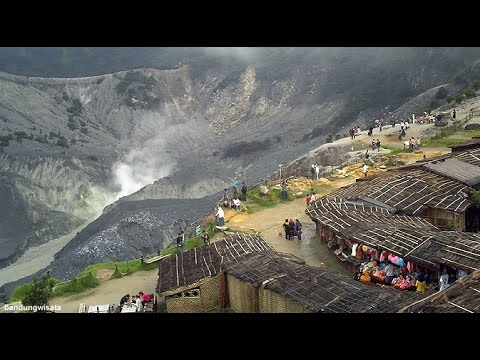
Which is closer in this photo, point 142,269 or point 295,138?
point 142,269

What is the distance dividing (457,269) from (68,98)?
229 ft

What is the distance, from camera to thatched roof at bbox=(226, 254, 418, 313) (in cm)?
943

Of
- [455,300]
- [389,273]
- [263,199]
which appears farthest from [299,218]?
[455,300]

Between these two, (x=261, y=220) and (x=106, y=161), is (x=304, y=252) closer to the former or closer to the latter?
(x=261, y=220)

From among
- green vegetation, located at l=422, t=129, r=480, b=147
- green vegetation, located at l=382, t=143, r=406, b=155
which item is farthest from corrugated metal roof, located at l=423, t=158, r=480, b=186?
green vegetation, located at l=422, t=129, r=480, b=147

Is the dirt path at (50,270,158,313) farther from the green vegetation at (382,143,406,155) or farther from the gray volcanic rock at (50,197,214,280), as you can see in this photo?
the green vegetation at (382,143,406,155)

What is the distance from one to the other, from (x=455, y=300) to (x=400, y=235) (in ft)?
17.8

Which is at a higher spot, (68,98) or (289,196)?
(68,98)

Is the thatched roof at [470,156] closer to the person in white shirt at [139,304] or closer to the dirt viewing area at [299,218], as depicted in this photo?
the dirt viewing area at [299,218]

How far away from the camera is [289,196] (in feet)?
76.9

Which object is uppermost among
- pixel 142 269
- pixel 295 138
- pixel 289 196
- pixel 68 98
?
pixel 68 98

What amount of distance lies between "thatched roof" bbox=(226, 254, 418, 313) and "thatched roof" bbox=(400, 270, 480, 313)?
0.65 m
